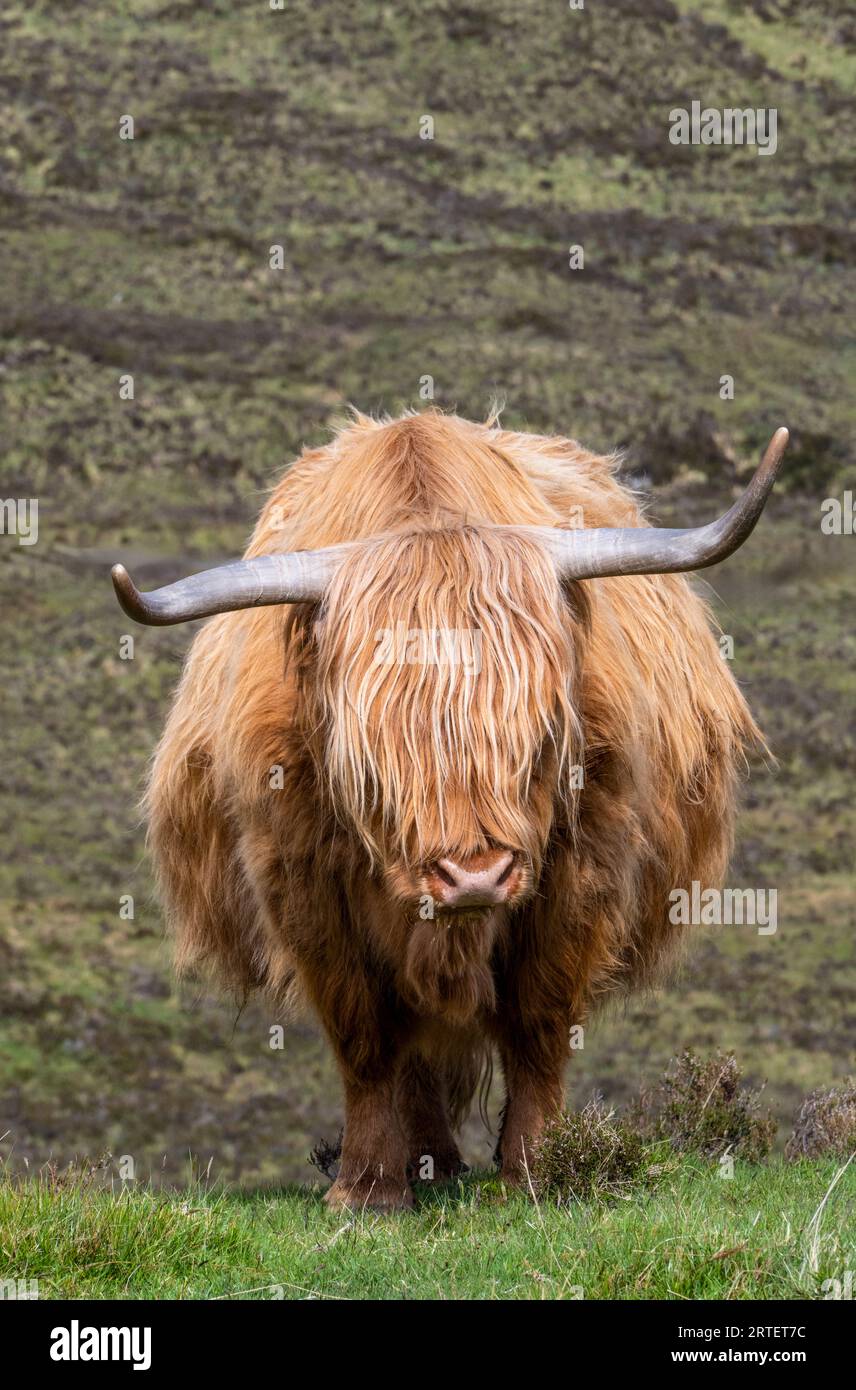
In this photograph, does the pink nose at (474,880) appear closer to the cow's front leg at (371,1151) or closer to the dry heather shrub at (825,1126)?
the cow's front leg at (371,1151)

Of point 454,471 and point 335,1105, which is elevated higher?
point 454,471

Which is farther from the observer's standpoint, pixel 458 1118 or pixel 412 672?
pixel 458 1118

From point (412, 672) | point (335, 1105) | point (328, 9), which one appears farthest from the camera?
point (328, 9)

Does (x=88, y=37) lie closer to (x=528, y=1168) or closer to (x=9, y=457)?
(x=9, y=457)

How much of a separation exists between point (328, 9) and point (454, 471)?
5592cm

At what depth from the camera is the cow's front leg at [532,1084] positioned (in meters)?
5.91

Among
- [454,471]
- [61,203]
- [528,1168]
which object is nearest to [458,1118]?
[528,1168]

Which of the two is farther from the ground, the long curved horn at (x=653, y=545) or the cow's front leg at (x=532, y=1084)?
the long curved horn at (x=653, y=545)

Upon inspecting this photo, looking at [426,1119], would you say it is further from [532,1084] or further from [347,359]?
[347,359]

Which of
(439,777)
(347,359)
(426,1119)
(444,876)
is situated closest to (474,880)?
(444,876)

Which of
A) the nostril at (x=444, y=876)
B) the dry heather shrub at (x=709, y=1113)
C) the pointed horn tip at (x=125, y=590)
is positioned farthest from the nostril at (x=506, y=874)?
the dry heather shrub at (x=709, y=1113)

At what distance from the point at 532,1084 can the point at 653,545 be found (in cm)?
181

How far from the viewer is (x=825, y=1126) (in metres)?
7.06

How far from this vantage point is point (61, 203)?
46594 mm
